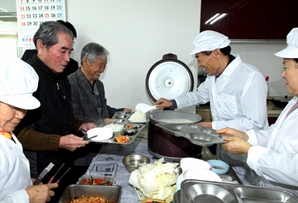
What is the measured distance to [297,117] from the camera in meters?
1.01

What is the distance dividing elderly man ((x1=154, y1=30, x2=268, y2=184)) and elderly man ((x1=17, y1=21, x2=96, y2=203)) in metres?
0.87

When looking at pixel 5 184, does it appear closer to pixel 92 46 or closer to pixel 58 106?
pixel 58 106

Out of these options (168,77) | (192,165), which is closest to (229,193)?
(192,165)

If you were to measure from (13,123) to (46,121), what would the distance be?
16.1 inches

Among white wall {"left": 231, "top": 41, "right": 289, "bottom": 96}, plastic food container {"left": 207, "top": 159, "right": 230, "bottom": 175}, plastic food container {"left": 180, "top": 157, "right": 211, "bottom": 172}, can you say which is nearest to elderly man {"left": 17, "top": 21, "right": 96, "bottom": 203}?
plastic food container {"left": 180, "top": 157, "right": 211, "bottom": 172}

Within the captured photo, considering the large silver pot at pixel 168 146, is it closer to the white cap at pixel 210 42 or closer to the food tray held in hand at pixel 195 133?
the food tray held in hand at pixel 195 133

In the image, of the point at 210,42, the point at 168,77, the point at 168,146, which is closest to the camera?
the point at 168,146

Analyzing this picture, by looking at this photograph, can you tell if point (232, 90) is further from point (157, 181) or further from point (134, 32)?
point (134, 32)

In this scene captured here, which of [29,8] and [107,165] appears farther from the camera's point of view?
[29,8]

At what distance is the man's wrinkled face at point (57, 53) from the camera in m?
1.34

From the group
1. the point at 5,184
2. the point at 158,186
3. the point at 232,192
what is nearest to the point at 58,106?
the point at 5,184

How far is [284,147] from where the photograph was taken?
1009mm

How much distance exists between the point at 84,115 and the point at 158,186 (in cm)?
108

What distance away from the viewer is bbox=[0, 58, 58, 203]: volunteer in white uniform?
0.82 metres
